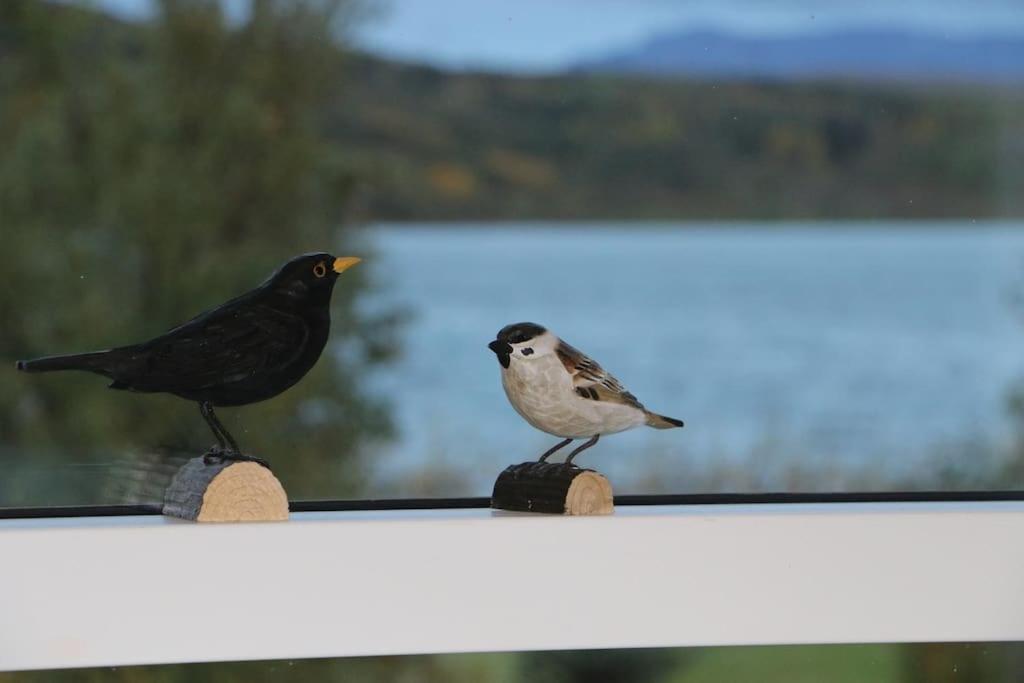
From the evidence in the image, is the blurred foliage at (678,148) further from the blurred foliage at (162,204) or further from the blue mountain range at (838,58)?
the blurred foliage at (162,204)

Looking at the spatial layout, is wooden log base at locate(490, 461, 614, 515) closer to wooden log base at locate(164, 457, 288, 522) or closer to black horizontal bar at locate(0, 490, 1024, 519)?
black horizontal bar at locate(0, 490, 1024, 519)

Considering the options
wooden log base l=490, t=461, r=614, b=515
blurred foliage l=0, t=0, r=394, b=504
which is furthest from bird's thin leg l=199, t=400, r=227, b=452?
blurred foliage l=0, t=0, r=394, b=504

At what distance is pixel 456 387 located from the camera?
352 centimetres

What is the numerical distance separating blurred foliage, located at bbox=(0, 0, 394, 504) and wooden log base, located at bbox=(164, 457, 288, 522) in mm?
2069

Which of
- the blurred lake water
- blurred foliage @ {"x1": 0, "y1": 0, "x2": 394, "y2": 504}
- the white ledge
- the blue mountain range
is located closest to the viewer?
the white ledge

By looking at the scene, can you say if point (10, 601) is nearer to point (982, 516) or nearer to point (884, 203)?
point (982, 516)

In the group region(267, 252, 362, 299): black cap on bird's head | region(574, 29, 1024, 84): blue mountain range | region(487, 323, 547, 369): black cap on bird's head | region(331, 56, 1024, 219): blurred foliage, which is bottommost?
region(487, 323, 547, 369): black cap on bird's head

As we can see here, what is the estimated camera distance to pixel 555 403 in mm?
1132

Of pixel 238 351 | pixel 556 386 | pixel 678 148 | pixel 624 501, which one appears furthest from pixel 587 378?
pixel 678 148

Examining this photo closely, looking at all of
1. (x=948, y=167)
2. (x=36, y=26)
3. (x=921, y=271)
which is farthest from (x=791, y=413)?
(x=36, y=26)

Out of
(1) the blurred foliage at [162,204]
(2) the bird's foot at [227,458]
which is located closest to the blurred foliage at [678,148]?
(1) the blurred foliage at [162,204]

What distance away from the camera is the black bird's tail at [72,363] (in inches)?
40.9

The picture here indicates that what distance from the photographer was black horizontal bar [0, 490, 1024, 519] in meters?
1.15

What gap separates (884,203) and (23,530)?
3407 mm
